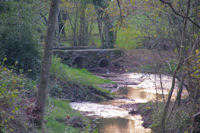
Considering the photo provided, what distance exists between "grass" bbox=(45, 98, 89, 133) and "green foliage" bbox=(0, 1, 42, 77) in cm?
177

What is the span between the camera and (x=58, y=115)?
975 cm

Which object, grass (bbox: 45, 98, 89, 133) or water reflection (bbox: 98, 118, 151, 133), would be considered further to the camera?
water reflection (bbox: 98, 118, 151, 133)

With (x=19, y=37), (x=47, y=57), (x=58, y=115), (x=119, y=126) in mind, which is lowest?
(x=119, y=126)

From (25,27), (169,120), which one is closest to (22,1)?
(25,27)

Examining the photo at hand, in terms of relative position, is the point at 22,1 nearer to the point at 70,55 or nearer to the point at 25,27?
the point at 25,27

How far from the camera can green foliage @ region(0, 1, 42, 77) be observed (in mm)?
11578

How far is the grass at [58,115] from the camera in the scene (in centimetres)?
836

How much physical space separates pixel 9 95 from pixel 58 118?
4021 mm

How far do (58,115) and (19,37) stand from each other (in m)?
3.82

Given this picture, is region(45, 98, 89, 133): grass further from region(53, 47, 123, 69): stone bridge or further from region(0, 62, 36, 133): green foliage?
region(53, 47, 123, 69): stone bridge

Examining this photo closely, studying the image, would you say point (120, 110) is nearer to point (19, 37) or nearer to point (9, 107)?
point (19, 37)

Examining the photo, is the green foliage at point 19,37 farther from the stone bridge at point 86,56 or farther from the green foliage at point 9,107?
the stone bridge at point 86,56

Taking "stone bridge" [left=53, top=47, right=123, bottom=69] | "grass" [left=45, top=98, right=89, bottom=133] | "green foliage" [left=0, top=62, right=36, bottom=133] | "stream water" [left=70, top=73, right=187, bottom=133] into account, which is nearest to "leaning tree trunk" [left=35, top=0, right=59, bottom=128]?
"green foliage" [left=0, top=62, right=36, bottom=133]

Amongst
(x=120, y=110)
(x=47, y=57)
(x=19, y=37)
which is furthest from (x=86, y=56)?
(x=47, y=57)
